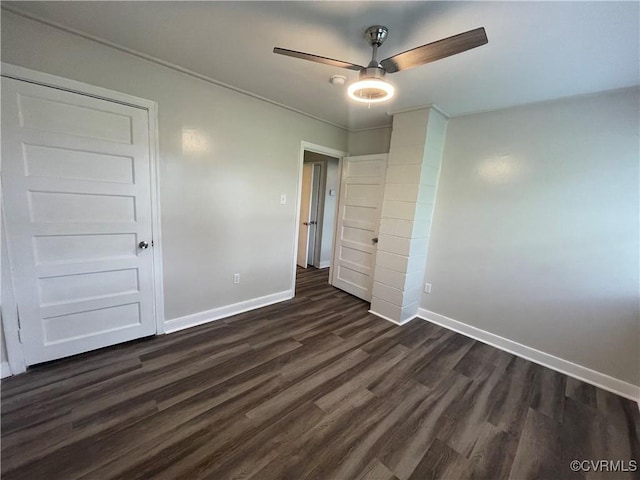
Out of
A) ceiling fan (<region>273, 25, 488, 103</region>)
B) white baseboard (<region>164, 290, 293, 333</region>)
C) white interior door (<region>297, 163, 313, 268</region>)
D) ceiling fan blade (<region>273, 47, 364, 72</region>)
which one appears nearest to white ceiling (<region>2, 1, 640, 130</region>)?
ceiling fan (<region>273, 25, 488, 103</region>)

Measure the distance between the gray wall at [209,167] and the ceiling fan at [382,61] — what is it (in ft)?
4.24

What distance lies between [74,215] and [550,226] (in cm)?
403

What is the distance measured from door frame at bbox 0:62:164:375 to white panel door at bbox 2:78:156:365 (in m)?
0.04

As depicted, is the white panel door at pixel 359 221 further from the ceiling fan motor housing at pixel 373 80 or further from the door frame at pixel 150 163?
the door frame at pixel 150 163

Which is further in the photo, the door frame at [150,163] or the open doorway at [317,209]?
the open doorway at [317,209]

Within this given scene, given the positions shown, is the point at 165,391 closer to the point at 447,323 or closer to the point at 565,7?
the point at 447,323

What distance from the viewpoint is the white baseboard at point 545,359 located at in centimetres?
210

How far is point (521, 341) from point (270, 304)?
2816 mm

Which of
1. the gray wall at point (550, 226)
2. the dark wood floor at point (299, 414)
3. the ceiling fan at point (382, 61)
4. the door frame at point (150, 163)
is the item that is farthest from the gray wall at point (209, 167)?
the gray wall at point (550, 226)

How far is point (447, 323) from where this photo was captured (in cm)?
304

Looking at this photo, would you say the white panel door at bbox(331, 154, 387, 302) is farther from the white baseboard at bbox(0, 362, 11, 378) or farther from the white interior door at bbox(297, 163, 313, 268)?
the white baseboard at bbox(0, 362, 11, 378)

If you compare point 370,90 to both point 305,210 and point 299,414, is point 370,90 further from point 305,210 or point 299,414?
point 305,210

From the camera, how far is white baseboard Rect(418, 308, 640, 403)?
210 cm

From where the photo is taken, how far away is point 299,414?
5.55ft
